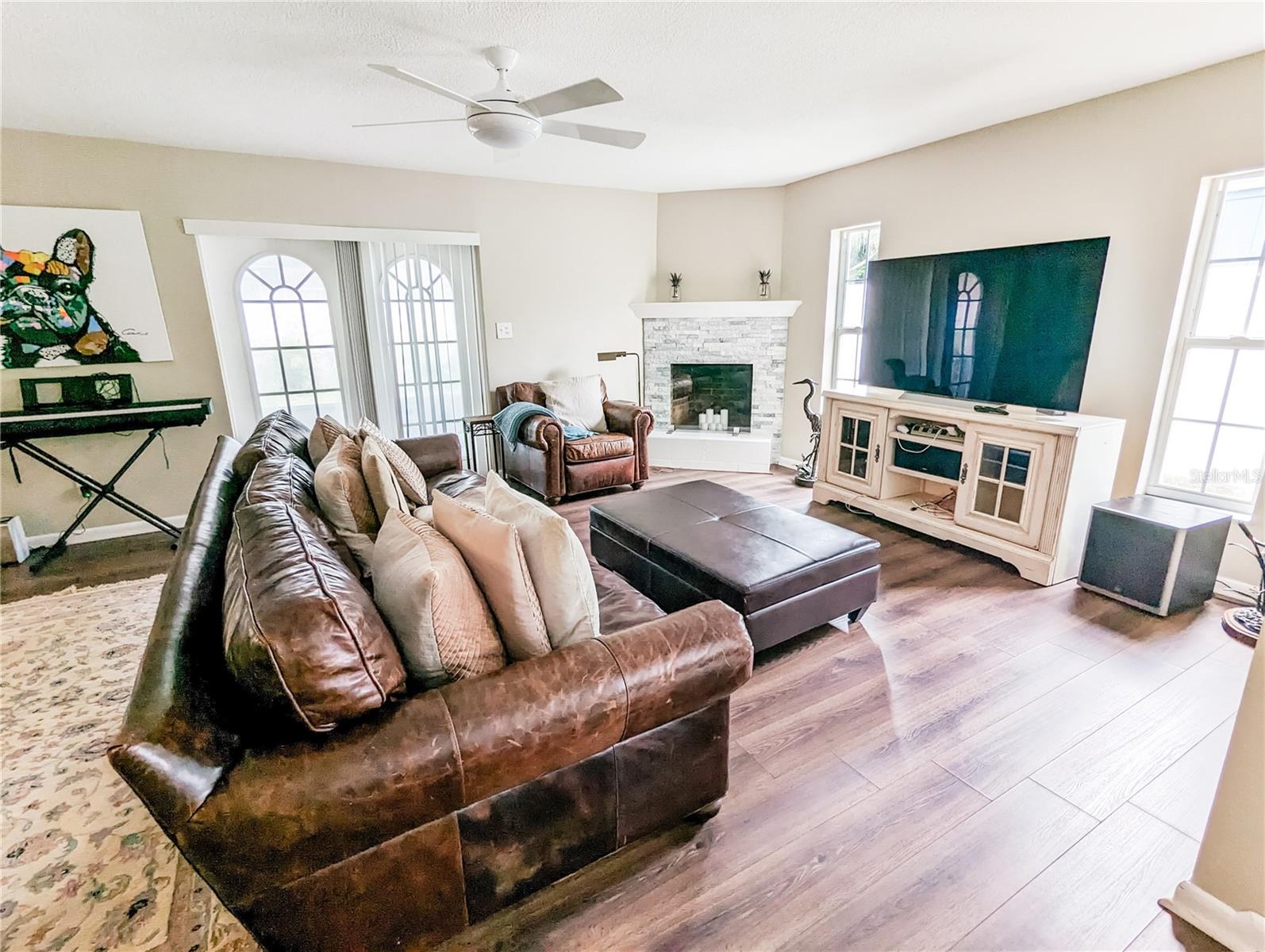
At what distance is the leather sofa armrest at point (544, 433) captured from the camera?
4.14 meters

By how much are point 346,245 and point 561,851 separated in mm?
4583

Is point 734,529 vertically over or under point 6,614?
over

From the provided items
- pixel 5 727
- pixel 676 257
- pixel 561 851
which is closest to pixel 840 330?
pixel 676 257

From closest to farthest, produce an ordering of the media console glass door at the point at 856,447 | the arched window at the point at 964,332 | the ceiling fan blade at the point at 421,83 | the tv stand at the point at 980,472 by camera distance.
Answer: the ceiling fan blade at the point at 421,83
the tv stand at the point at 980,472
the arched window at the point at 964,332
the media console glass door at the point at 856,447

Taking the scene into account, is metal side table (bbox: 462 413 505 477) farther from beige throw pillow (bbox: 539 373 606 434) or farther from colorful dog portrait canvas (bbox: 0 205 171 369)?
colorful dog portrait canvas (bbox: 0 205 171 369)

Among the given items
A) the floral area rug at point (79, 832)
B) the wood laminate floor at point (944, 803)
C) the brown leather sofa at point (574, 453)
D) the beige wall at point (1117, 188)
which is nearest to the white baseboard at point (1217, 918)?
the wood laminate floor at point (944, 803)

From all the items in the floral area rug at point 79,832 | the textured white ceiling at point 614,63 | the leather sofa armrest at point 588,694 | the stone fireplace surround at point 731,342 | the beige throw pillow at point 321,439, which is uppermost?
the textured white ceiling at point 614,63

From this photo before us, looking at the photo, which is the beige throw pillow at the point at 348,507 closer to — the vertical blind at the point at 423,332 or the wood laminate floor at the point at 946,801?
the wood laminate floor at the point at 946,801

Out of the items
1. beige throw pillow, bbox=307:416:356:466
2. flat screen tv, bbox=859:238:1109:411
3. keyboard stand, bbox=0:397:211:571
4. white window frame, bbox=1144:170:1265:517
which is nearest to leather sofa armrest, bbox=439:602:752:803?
beige throw pillow, bbox=307:416:356:466

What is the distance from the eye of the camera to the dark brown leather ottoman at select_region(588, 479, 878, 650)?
218cm

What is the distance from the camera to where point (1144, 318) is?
2920 millimetres

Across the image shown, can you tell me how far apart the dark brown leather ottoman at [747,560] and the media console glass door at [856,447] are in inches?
55.1

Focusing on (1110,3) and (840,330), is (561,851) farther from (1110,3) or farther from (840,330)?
(840,330)

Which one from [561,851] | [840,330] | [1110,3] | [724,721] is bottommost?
[561,851]
